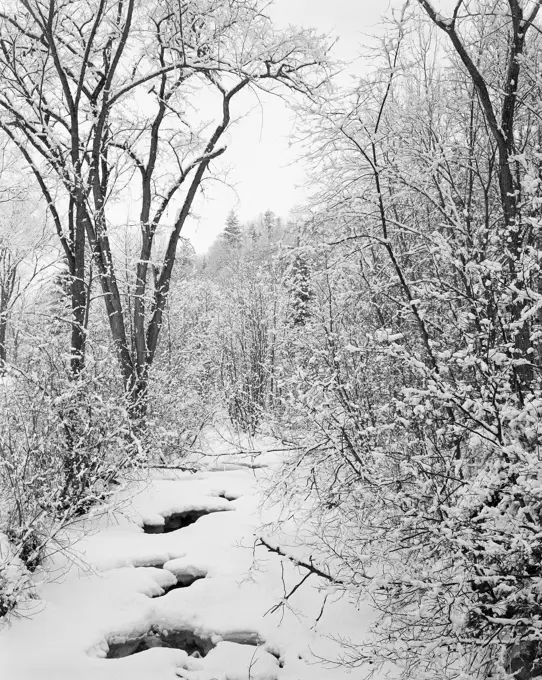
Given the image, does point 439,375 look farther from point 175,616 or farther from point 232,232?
point 232,232

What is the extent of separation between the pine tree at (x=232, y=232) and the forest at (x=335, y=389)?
101 ft

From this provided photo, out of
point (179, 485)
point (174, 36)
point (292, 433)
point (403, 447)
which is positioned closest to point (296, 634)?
point (403, 447)

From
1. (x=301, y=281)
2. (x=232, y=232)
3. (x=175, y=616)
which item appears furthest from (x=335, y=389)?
(x=232, y=232)

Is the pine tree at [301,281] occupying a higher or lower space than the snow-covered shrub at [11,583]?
higher

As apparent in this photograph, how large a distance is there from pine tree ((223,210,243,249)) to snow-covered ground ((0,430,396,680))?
3442 centimetres

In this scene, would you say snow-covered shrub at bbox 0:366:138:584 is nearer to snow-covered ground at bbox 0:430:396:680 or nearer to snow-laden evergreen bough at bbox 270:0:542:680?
snow-covered ground at bbox 0:430:396:680

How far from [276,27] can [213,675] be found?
7951 millimetres

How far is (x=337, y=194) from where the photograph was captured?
4.87 meters

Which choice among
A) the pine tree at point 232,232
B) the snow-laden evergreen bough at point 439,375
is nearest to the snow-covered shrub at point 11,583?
the snow-laden evergreen bough at point 439,375

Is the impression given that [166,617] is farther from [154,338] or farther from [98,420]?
[154,338]

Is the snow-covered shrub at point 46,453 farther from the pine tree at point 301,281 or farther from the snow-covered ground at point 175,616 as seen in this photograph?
the pine tree at point 301,281

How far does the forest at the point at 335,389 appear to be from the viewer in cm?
265

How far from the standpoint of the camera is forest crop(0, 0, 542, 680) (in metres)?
2.65

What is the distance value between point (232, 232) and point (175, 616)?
135 ft
